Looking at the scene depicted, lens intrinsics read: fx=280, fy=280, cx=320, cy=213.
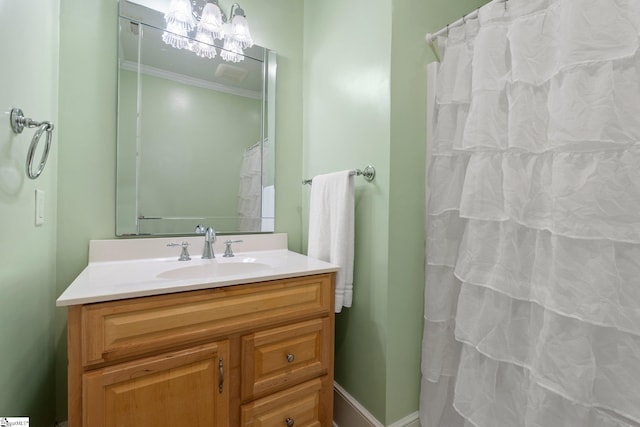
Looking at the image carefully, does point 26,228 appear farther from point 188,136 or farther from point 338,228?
point 338,228

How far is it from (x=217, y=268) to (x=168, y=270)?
0.19 metres

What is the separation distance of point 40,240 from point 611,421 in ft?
5.92

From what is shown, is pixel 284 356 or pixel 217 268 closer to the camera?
pixel 284 356

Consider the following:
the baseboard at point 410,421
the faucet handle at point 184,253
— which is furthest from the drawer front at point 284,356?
the faucet handle at point 184,253

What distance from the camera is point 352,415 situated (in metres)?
1.29

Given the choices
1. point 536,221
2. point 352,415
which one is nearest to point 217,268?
point 352,415

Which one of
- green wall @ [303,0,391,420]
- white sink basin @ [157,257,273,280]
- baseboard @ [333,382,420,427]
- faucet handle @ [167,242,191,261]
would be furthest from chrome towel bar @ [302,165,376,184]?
baseboard @ [333,382,420,427]

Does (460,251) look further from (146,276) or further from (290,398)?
(146,276)

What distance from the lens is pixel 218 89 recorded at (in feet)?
4.80

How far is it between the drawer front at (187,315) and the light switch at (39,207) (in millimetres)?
439

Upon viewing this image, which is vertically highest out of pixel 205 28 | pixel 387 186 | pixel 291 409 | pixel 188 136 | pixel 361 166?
pixel 205 28

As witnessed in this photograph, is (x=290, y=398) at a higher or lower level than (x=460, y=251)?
lower

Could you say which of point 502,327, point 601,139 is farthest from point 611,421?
point 601,139

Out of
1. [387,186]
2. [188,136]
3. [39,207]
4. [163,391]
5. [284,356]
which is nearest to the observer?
[163,391]
